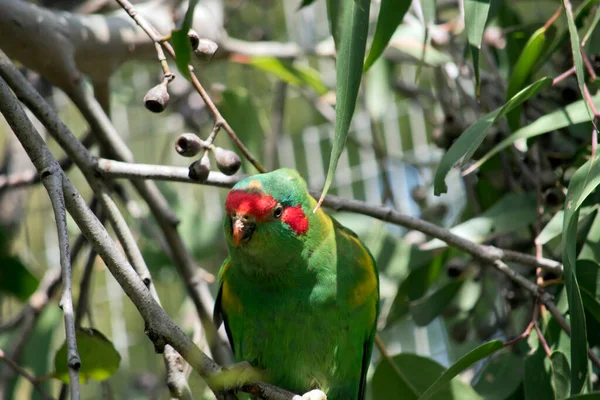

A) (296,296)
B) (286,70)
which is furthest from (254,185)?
(286,70)

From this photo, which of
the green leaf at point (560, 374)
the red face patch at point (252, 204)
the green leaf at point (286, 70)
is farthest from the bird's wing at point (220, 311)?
the green leaf at point (286, 70)

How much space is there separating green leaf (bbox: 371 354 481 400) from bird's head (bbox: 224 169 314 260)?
1.23 ft

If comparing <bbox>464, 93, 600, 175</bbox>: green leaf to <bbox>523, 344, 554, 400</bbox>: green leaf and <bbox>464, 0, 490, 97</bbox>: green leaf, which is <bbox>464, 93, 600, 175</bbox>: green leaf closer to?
<bbox>464, 0, 490, 97</bbox>: green leaf

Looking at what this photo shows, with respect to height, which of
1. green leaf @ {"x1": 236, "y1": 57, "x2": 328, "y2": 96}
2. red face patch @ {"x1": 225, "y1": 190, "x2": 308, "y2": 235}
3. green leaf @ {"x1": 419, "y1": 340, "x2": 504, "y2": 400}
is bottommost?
green leaf @ {"x1": 419, "y1": 340, "x2": 504, "y2": 400}

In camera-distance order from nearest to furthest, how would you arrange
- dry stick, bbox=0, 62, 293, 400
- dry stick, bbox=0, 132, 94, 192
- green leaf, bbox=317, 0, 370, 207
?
dry stick, bbox=0, 62, 293, 400
green leaf, bbox=317, 0, 370, 207
dry stick, bbox=0, 132, 94, 192

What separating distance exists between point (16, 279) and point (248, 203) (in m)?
1.14

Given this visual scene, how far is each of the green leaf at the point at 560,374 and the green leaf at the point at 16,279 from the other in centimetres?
152

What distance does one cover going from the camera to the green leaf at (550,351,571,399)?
1425 mm

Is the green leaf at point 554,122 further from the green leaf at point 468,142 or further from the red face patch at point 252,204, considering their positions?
the red face patch at point 252,204

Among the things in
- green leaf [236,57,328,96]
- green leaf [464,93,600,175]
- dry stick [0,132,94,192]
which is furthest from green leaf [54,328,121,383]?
green leaf [236,57,328,96]

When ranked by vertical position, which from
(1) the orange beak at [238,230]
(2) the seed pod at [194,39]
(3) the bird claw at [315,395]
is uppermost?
(2) the seed pod at [194,39]

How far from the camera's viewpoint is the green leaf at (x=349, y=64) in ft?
3.88

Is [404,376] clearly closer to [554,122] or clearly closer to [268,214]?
[268,214]

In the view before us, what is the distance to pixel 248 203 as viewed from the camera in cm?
152
